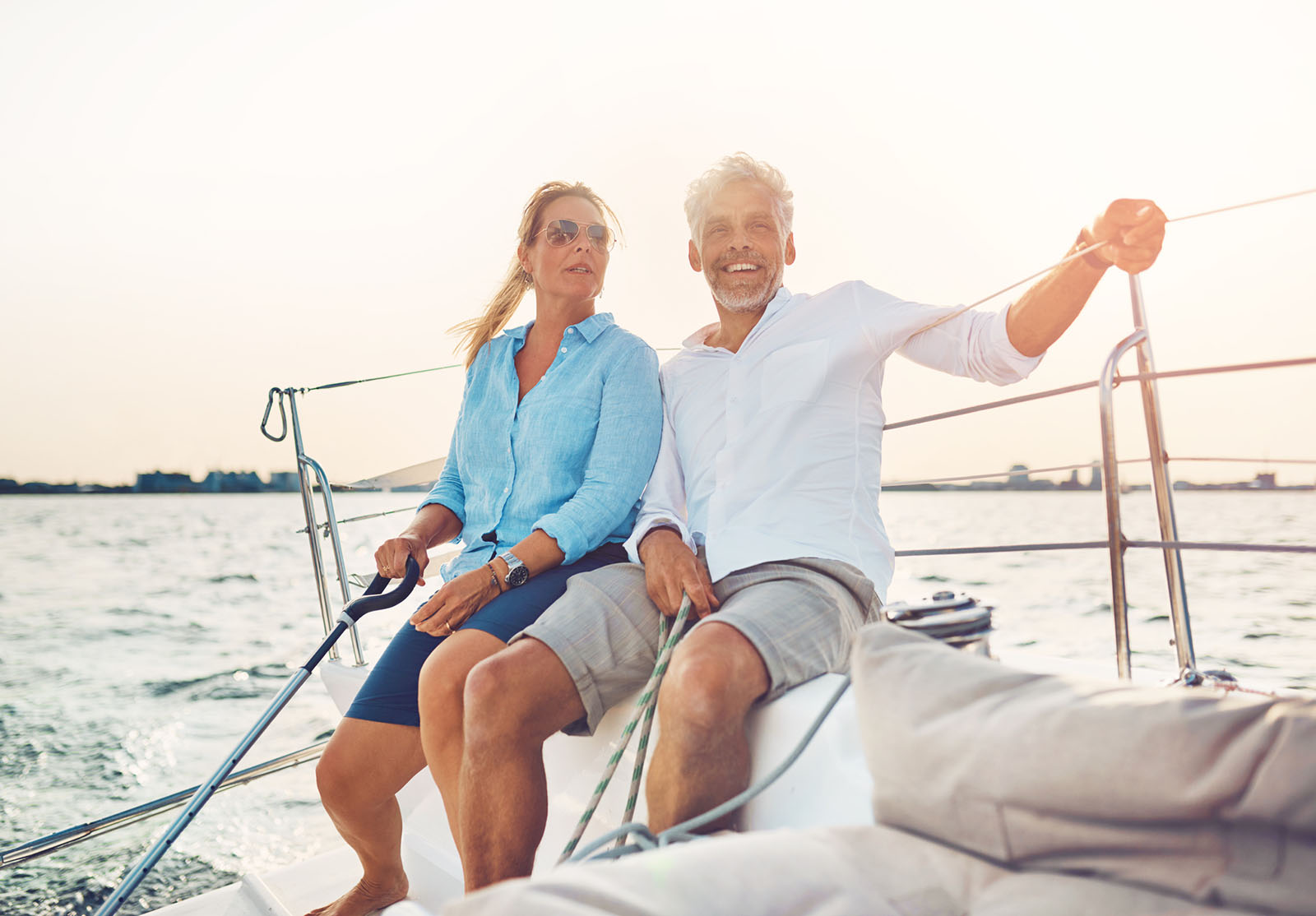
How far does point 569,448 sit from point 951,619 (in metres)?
0.89

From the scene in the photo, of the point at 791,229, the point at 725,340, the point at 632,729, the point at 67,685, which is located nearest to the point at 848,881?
the point at 632,729

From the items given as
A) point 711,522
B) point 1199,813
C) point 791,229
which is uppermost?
point 791,229

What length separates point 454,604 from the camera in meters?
1.57

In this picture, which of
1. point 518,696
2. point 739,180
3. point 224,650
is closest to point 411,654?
point 518,696

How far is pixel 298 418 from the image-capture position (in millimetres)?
2432

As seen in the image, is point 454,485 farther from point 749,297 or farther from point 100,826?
point 100,826

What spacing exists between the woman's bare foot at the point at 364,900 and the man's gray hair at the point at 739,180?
5.07 ft

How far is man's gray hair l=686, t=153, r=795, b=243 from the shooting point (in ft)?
6.24

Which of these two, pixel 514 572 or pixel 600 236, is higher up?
pixel 600 236

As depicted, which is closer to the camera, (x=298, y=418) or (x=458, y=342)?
(x=458, y=342)

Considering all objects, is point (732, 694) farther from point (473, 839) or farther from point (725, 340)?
point (725, 340)

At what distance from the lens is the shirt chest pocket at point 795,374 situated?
1.65 meters

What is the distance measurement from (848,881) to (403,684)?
3.95ft

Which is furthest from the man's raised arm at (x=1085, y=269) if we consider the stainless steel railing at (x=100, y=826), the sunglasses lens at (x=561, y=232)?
the stainless steel railing at (x=100, y=826)
